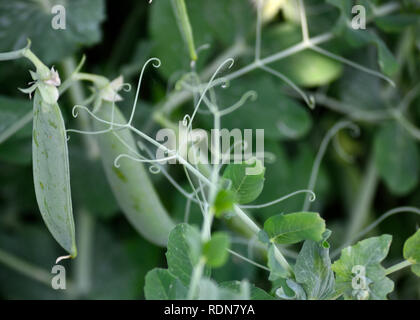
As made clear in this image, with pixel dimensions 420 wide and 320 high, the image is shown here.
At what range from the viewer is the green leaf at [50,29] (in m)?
0.63

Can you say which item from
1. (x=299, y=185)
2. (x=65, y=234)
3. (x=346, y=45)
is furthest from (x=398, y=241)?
(x=65, y=234)

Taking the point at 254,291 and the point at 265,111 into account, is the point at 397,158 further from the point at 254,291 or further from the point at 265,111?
the point at 254,291

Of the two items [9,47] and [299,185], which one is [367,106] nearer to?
[299,185]

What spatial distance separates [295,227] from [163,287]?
11 centimetres

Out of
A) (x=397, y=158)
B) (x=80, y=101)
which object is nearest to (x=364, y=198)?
(x=397, y=158)

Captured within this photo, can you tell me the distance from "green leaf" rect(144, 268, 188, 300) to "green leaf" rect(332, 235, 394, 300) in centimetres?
12

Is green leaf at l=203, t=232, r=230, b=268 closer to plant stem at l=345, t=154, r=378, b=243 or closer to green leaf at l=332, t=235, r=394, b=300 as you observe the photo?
green leaf at l=332, t=235, r=394, b=300

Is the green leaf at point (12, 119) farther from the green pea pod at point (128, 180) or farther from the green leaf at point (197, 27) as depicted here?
the green leaf at point (197, 27)

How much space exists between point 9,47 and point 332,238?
59 centimetres

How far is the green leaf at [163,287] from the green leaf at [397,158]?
1.63 feet

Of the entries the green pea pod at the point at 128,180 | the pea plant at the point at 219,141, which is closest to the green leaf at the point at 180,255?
the pea plant at the point at 219,141

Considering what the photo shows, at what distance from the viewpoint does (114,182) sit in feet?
1.72
